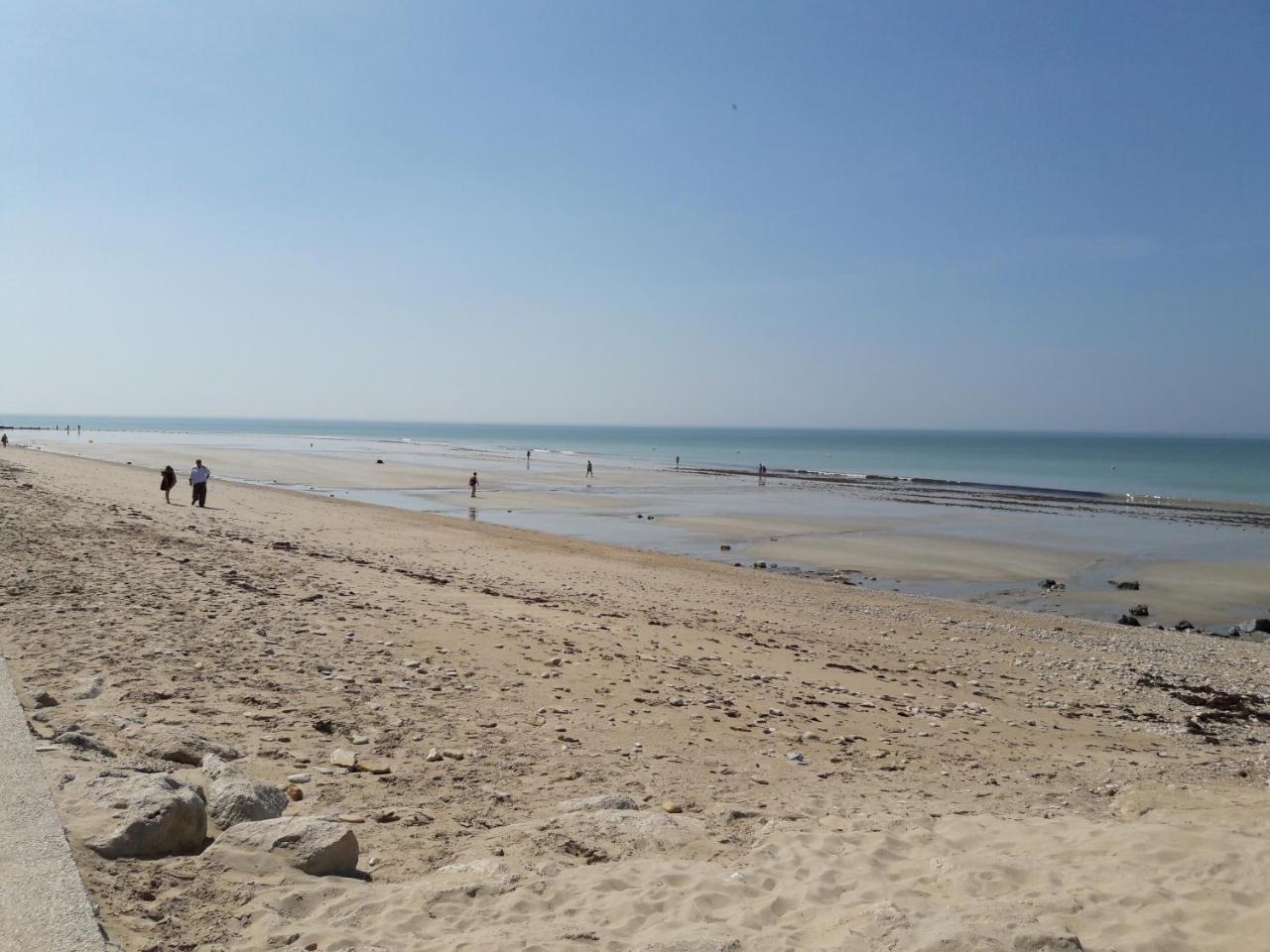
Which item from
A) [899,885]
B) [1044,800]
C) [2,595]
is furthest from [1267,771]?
[2,595]

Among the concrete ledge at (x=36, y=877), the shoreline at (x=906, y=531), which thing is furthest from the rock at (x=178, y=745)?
the shoreline at (x=906, y=531)

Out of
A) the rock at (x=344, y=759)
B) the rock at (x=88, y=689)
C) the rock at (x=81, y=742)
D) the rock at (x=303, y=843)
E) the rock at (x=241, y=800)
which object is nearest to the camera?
the rock at (x=303, y=843)

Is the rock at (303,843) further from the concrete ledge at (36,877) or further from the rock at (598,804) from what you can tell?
the rock at (598,804)

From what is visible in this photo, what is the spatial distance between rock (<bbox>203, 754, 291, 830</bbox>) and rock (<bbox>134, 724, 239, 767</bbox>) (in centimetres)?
58

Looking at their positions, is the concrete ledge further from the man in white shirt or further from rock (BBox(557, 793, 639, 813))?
the man in white shirt

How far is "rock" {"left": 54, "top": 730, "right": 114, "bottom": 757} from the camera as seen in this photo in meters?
5.63

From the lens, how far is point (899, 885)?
16.4 ft

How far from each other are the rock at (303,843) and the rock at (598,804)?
5.44 ft

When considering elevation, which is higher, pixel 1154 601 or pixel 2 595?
pixel 2 595

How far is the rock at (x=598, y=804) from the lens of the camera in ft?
19.8

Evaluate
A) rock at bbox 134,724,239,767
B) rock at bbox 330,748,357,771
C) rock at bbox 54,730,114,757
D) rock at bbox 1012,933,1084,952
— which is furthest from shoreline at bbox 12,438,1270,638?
rock at bbox 54,730,114,757

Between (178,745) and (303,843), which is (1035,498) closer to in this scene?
(178,745)

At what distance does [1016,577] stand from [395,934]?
23.2 metres

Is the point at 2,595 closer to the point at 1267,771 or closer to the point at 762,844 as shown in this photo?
the point at 762,844
